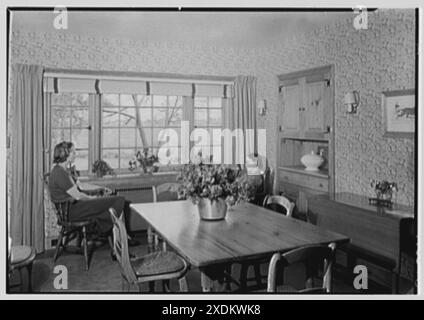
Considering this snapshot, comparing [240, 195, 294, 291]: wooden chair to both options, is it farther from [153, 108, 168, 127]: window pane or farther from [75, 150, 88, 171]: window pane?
[75, 150, 88, 171]: window pane

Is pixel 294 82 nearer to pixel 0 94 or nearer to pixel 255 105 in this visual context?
pixel 255 105

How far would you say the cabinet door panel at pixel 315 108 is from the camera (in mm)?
3771

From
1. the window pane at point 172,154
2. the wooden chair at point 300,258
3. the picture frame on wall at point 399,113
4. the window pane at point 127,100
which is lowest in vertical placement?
the wooden chair at point 300,258

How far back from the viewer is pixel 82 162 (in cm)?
357

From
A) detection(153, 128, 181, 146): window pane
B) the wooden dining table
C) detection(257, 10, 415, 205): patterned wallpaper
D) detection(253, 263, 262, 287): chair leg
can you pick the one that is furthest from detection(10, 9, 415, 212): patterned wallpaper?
detection(253, 263, 262, 287): chair leg

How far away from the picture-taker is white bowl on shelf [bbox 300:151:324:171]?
3896mm

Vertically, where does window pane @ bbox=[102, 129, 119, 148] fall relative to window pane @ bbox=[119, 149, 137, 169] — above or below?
→ above

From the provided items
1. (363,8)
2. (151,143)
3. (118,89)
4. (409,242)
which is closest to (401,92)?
(363,8)

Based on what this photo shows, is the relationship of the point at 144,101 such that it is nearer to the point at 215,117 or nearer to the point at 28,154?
the point at 215,117

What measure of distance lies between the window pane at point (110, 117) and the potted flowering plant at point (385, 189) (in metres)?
2.13

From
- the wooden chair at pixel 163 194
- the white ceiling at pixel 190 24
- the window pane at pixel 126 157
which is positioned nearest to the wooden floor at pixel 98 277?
the wooden chair at pixel 163 194

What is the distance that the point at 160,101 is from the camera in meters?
3.37

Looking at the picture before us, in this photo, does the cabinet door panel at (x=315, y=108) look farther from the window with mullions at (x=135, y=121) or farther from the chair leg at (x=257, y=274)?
the chair leg at (x=257, y=274)

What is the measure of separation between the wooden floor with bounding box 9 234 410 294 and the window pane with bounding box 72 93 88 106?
1237 millimetres
